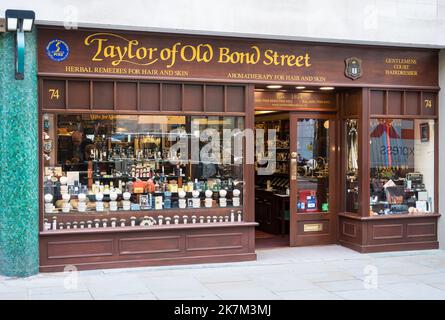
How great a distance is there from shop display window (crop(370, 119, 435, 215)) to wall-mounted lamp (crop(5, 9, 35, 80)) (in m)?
6.12

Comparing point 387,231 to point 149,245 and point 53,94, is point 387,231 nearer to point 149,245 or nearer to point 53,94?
point 149,245

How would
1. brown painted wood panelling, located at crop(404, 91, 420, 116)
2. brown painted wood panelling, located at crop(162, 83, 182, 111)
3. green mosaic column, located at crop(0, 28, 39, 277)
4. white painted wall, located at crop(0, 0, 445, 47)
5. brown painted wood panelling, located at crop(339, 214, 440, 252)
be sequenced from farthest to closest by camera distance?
brown painted wood panelling, located at crop(404, 91, 420, 116) → brown painted wood panelling, located at crop(339, 214, 440, 252) → brown painted wood panelling, located at crop(162, 83, 182, 111) → white painted wall, located at crop(0, 0, 445, 47) → green mosaic column, located at crop(0, 28, 39, 277)

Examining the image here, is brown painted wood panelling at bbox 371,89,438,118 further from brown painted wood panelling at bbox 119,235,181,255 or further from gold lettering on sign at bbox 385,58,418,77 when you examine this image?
brown painted wood panelling at bbox 119,235,181,255

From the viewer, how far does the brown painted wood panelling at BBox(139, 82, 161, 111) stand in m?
9.23

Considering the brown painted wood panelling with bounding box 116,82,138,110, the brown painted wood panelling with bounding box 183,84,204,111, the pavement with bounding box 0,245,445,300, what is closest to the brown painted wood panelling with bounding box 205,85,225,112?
the brown painted wood panelling with bounding box 183,84,204,111

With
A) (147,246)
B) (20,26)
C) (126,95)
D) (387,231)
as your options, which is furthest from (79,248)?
(387,231)

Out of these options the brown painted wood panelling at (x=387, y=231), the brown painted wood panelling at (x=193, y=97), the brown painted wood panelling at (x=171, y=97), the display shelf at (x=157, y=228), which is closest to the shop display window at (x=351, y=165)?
the brown painted wood panelling at (x=387, y=231)

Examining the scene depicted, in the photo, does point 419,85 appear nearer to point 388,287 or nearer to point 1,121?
point 388,287

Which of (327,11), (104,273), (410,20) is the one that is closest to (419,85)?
(410,20)

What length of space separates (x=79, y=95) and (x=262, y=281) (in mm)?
3926

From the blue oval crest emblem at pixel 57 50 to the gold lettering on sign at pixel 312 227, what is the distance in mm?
5329

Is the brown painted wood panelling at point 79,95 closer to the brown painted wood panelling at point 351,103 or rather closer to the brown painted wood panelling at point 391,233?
the brown painted wood panelling at point 351,103

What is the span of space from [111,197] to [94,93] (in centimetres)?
166

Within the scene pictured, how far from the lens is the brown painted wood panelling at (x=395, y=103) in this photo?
1062cm
